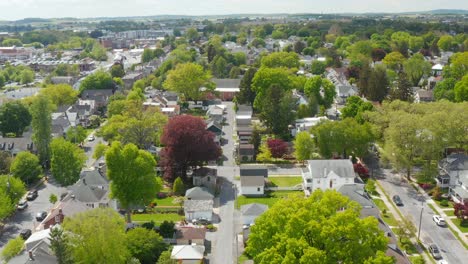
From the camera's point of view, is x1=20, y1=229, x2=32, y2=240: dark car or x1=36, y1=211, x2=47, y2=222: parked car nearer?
x1=20, y1=229, x2=32, y2=240: dark car

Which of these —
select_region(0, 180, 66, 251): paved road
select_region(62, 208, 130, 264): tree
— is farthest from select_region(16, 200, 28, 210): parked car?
select_region(62, 208, 130, 264): tree

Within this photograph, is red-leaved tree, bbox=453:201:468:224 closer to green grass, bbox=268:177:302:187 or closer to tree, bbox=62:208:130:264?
green grass, bbox=268:177:302:187

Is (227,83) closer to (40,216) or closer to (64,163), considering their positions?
(64,163)

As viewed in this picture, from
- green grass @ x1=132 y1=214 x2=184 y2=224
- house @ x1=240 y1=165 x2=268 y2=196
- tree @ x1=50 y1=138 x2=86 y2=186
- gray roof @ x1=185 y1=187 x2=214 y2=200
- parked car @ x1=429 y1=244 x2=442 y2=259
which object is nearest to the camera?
parked car @ x1=429 y1=244 x2=442 y2=259

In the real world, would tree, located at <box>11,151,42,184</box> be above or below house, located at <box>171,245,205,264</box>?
above

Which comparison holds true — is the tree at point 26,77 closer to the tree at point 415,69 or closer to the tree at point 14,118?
the tree at point 14,118

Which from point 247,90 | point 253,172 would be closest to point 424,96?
point 247,90

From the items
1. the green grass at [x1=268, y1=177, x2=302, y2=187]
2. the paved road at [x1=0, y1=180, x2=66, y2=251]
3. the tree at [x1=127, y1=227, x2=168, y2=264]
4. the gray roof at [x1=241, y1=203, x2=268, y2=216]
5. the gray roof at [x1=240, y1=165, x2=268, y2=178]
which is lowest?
the green grass at [x1=268, y1=177, x2=302, y2=187]
